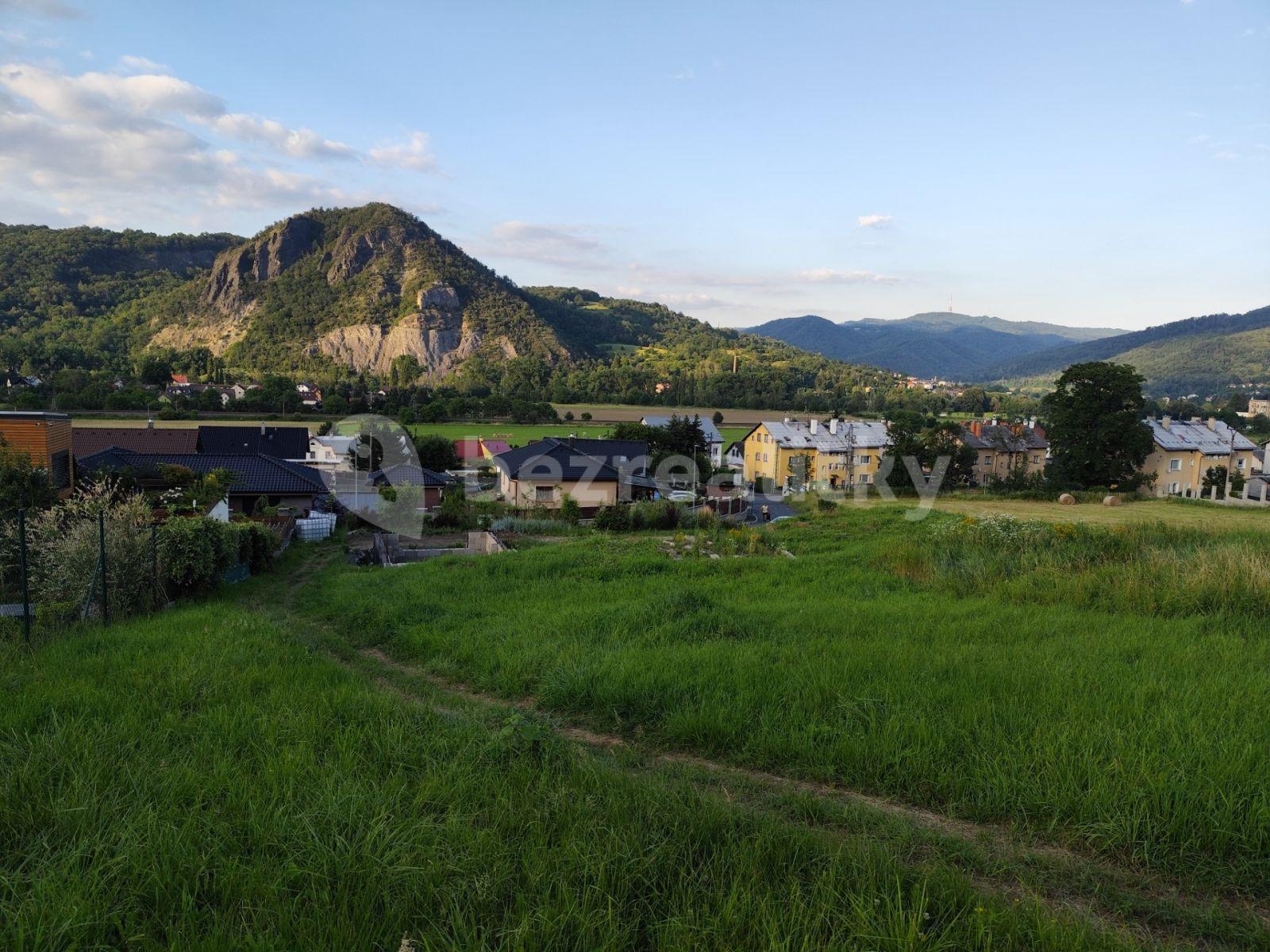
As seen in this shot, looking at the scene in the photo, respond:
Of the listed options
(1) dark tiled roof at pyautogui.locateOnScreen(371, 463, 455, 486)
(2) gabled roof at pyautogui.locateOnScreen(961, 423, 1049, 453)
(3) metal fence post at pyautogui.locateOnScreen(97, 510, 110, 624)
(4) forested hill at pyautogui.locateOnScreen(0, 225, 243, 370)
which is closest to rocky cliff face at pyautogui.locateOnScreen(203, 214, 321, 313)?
(4) forested hill at pyautogui.locateOnScreen(0, 225, 243, 370)

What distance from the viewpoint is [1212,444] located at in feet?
158

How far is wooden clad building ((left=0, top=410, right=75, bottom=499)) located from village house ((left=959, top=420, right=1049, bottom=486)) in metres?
54.8

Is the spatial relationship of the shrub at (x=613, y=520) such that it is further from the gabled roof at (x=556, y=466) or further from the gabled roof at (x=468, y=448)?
the gabled roof at (x=468, y=448)

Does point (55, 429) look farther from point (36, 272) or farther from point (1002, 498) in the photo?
point (36, 272)

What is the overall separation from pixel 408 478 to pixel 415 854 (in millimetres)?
32584

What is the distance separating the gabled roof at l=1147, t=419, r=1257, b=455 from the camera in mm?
46188

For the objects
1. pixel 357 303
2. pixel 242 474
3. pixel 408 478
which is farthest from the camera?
pixel 357 303

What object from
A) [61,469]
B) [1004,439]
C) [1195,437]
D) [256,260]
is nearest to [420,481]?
[61,469]

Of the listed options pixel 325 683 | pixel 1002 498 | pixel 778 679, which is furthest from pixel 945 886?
pixel 1002 498

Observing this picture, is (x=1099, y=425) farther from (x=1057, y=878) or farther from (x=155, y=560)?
(x=155, y=560)

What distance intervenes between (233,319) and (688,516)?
520 ft

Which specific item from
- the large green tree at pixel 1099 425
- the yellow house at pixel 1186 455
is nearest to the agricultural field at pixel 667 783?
the large green tree at pixel 1099 425

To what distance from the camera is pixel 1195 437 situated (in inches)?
1887

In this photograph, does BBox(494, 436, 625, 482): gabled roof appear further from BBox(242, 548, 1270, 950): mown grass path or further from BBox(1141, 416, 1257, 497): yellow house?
BBox(1141, 416, 1257, 497): yellow house
